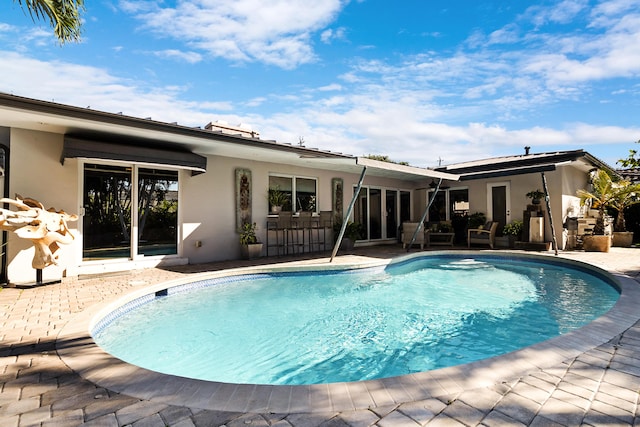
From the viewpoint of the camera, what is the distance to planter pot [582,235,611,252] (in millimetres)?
9031

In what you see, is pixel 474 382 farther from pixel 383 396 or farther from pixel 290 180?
pixel 290 180

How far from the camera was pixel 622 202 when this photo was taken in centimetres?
1066

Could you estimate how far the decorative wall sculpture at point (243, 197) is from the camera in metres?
8.59

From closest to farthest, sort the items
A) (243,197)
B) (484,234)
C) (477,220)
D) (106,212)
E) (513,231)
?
(106,212), (243,197), (513,231), (484,234), (477,220)

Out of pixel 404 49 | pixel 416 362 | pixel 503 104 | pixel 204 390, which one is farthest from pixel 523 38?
pixel 204 390

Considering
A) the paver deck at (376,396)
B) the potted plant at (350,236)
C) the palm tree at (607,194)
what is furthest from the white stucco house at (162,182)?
the paver deck at (376,396)

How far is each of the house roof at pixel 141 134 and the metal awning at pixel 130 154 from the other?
5 cm

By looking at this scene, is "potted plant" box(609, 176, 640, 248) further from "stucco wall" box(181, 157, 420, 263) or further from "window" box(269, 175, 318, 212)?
"stucco wall" box(181, 157, 420, 263)

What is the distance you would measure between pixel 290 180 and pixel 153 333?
6557mm

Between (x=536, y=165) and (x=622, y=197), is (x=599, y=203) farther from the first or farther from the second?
(x=536, y=165)

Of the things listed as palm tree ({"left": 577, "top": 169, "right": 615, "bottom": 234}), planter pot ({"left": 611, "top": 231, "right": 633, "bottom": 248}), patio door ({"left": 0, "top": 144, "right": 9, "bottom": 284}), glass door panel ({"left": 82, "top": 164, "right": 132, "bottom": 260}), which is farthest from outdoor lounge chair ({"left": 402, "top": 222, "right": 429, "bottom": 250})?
patio door ({"left": 0, "top": 144, "right": 9, "bottom": 284})

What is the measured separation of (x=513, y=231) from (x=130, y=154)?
37.3 ft

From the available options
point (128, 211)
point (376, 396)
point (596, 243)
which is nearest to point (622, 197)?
point (596, 243)

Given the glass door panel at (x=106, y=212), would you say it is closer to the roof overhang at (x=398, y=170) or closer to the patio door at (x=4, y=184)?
the patio door at (x=4, y=184)
